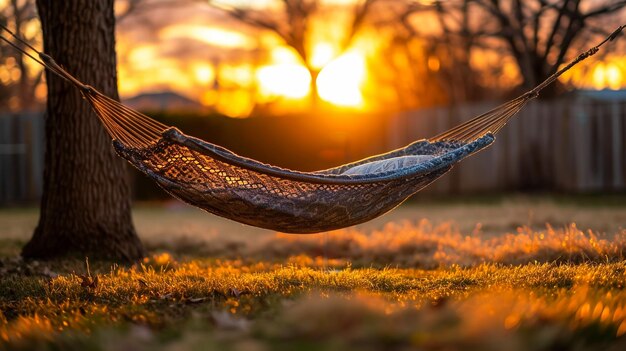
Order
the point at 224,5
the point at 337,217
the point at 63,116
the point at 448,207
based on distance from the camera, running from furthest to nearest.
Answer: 1. the point at 224,5
2. the point at 448,207
3. the point at 63,116
4. the point at 337,217

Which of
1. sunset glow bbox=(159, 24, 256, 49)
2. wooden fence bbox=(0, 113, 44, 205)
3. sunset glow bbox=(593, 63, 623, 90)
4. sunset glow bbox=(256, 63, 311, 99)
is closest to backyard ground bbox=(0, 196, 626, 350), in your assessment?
wooden fence bbox=(0, 113, 44, 205)

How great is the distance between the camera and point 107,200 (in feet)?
18.0

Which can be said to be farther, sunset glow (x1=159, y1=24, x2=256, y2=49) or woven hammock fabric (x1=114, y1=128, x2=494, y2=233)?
sunset glow (x1=159, y1=24, x2=256, y2=49)

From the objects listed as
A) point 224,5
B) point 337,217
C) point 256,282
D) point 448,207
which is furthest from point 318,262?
point 224,5

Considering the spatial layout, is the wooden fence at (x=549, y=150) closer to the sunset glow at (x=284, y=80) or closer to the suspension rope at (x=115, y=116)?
the sunset glow at (x=284, y=80)

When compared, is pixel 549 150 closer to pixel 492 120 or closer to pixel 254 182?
pixel 492 120

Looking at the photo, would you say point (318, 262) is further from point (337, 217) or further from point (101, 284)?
point (101, 284)

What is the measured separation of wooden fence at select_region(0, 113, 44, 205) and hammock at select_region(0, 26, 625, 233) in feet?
32.9

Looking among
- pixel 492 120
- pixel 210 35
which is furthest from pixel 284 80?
pixel 492 120

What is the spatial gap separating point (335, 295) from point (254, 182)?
139 centimetres

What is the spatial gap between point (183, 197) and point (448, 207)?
7.41 metres

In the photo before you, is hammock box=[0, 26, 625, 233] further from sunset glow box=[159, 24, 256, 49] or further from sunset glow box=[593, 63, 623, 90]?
sunset glow box=[159, 24, 256, 49]

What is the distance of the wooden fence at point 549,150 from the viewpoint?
12617 millimetres

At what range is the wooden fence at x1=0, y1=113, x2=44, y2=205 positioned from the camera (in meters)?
13.9
